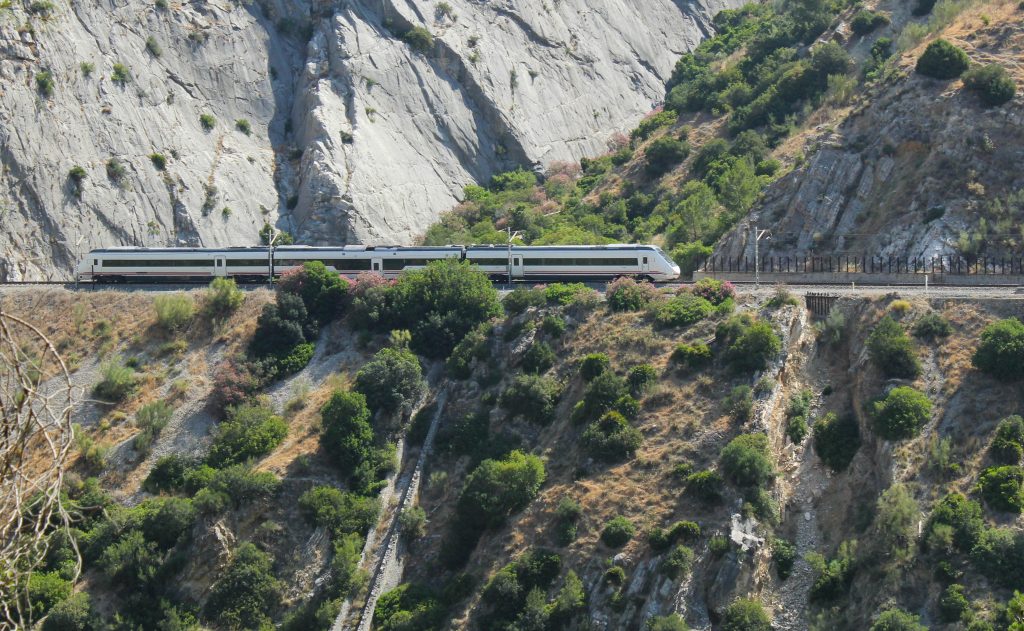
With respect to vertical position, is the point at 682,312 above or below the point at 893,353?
above

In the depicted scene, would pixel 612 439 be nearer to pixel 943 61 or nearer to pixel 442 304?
pixel 442 304

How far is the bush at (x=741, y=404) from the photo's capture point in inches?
1982

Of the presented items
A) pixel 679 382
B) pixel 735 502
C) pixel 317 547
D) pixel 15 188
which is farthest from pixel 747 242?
pixel 15 188

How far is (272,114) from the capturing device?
304 feet

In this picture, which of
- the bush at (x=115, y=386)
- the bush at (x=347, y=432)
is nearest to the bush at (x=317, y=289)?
the bush at (x=115, y=386)

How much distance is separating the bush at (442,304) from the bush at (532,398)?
6.85m

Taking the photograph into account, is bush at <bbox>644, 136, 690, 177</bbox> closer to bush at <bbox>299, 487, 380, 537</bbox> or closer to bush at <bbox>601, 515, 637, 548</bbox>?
bush at <bbox>299, 487, 380, 537</bbox>

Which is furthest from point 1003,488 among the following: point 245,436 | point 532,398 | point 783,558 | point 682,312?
point 245,436

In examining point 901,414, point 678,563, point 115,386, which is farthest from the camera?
point 115,386

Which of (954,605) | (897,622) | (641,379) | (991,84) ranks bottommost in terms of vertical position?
(897,622)

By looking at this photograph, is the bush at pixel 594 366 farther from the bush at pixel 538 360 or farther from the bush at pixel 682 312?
the bush at pixel 682 312

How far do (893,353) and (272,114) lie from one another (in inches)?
2231

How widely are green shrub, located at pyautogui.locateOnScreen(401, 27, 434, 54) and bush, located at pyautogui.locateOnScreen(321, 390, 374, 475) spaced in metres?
49.6

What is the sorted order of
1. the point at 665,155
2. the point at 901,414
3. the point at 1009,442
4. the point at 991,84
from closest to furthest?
the point at 1009,442
the point at 901,414
the point at 991,84
the point at 665,155
